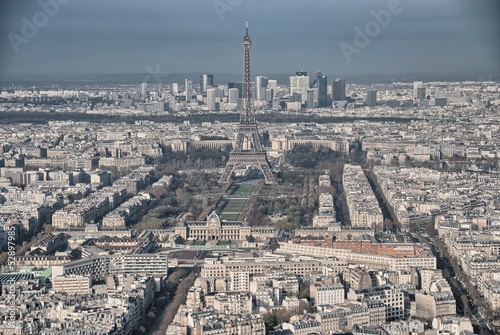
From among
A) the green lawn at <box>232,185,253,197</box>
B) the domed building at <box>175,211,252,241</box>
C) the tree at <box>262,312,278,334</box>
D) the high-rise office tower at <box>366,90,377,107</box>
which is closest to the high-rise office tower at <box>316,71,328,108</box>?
the high-rise office tower at <box>366,90,377,107</box>

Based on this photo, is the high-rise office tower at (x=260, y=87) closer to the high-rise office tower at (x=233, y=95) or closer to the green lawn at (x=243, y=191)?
the high-rise office tower at (x=233, y=95)

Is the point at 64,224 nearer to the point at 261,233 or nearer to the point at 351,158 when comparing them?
the point at 261,233

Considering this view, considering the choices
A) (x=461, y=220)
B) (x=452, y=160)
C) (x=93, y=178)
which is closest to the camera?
(x=461, y=220)

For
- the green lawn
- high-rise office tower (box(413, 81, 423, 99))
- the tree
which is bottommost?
the tree

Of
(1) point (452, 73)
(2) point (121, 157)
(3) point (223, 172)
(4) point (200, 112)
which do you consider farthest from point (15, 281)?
(4) point (200, 112)

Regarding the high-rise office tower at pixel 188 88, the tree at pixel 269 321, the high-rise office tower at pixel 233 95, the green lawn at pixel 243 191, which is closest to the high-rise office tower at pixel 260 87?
the high-rise office tower at pixel 233 95

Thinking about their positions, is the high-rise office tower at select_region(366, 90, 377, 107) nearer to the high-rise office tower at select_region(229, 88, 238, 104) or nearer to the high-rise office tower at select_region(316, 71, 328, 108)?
the high-rise office tower at select_region(316, 71, 328, 108)

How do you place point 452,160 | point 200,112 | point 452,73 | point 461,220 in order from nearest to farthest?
point 461,220
point 452,160
point 452,73
point 200,112
